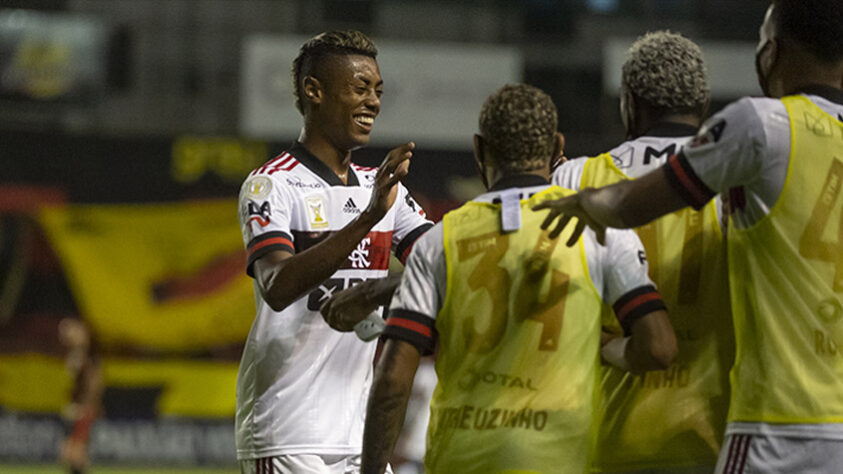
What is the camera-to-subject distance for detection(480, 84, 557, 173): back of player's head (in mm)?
3148

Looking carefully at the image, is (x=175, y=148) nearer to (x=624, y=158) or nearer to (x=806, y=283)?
(x=624, y=158)

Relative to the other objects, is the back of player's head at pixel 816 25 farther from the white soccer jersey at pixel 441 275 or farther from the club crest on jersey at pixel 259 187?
the club crest on jersey at pixel 259 187

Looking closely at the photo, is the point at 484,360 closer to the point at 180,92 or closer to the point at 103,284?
the point at 103,284

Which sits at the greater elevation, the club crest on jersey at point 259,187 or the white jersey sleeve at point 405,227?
the club crest on jersey at point 259,187

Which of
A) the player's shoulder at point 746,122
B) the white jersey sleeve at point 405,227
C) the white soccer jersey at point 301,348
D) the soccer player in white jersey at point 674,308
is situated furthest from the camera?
the white jersey sleeve at point 405,227

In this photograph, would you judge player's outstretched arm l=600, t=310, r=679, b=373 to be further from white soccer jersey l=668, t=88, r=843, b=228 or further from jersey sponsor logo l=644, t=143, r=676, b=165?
jersey sponsor logo l=644, t=143, r=676, b=165

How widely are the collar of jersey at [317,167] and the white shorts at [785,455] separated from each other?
77.5 inches

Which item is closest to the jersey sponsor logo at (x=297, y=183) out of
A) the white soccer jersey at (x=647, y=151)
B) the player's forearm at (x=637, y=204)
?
the white soccer jersey at (x=647, y=151)

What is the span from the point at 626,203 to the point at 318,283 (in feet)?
4.14

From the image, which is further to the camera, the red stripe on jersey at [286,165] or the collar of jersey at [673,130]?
the red stripe on jersey at [286,165]

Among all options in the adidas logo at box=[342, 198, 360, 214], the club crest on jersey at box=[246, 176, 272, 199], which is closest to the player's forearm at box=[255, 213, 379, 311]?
the club crest on jersey at box=[246, 176, 272, 199]

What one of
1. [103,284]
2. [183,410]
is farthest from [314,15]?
[183,410]

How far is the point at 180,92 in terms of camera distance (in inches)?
727

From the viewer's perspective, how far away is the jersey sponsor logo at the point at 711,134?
289 centimetres
